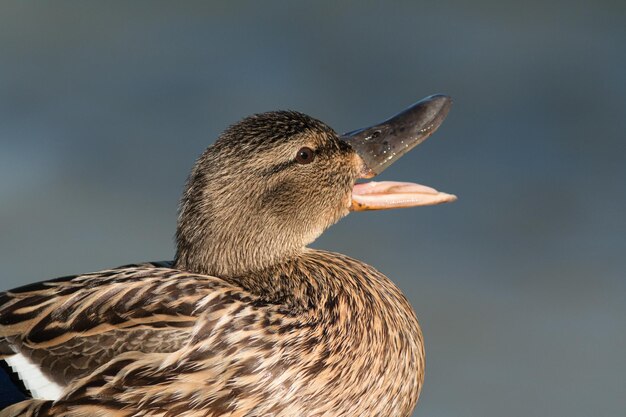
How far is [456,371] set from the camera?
7.50 meters

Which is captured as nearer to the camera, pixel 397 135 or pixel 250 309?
pixel 250 309

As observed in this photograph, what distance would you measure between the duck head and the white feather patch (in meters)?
0.72

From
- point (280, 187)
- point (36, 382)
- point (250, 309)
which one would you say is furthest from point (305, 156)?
point (36, 382)

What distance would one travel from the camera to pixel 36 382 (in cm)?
425

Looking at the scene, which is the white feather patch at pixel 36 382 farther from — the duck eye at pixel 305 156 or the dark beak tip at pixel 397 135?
the dark beak tip at pixel 397 135

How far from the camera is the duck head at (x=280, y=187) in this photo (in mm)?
4547

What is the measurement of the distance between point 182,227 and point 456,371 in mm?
3348

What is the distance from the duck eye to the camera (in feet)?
15.4

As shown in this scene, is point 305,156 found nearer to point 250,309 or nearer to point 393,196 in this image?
point 393,196

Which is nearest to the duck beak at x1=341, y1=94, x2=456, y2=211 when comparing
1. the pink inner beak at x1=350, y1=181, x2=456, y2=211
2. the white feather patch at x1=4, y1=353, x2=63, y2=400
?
the pink inner beak at x1=350, y1=181, x2=456, y2=211

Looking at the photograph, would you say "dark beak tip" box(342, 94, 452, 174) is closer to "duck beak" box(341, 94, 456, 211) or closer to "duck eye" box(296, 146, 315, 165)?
"duck beak" box(341, 94, 456, 211)

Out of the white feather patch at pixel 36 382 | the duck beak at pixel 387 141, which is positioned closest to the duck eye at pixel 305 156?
the duck beak at pixel 387 141

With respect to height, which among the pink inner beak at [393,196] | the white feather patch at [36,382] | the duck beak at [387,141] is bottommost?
the white feather patch at [36,382]

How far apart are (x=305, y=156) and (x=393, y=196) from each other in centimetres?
38
